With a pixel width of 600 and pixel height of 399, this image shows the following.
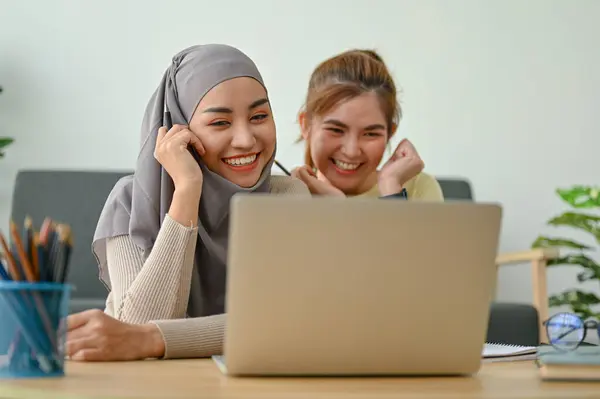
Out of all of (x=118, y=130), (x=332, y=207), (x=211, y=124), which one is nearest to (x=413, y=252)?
(x=332, y=207)

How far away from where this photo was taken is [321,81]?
2.36 meters

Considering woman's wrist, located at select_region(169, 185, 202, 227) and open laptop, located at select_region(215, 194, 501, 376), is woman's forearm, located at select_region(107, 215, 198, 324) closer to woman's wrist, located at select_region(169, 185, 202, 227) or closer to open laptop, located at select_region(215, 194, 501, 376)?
woman's wrist, located at select_region(169, 185, 202, 227)

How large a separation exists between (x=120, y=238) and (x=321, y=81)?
89cm

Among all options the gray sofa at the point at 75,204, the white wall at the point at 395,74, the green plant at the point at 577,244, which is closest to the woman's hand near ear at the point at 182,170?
the gray sofa at the point at 75,204

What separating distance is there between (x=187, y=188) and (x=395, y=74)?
2.27 metres

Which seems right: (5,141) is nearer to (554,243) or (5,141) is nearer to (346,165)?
(346,165)

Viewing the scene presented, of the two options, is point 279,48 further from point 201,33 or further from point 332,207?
point 332,207

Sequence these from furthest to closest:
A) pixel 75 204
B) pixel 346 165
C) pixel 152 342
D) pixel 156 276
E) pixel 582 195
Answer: pixel 582 195 < pixel 75 204 < pixel 346 165 < pixel 156 276 < pixel 152 342

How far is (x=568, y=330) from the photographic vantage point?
1.09 meters

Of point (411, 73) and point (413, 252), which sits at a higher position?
point (411, 73)

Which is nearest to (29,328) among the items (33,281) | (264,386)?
(33,281)

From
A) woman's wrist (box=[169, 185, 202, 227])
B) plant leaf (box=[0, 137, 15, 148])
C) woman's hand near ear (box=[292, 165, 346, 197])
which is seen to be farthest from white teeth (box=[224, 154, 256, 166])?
plant leaf (box=[0, 137, 15, 148])

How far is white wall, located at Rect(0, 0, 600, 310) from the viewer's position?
354cm

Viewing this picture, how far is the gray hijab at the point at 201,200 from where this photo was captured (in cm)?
166
